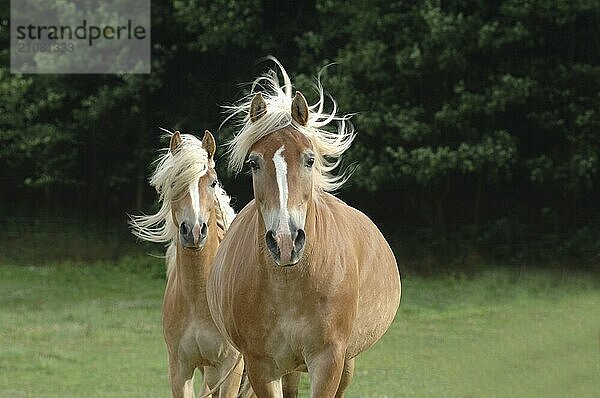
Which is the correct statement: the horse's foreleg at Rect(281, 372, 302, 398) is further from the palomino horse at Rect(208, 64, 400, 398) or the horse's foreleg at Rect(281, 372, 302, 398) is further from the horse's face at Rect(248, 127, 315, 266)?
the horse's face at Rect(248, 127, 315, 266)

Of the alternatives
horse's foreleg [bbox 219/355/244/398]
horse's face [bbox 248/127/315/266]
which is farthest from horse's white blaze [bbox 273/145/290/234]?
horse's foreleg [bbox 219/355/244/398]

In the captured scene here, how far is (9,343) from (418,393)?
567cm

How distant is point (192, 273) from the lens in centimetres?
679

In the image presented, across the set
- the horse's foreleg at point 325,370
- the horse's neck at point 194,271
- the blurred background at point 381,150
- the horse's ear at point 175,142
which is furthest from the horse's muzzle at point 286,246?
the blurred background at point 381,150

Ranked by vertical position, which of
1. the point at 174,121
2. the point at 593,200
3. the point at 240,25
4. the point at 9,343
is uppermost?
A: the point at 240,25

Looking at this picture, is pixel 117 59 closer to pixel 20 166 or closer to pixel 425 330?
pixel 20 166

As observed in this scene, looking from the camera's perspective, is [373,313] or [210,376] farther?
[210,376]

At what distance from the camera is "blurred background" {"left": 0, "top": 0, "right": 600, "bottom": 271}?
17.2m

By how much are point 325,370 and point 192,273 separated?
6.74 ft

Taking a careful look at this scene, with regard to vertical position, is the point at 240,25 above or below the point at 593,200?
above

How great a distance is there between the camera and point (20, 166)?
20.7 m

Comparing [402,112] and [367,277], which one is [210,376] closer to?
[367,277]

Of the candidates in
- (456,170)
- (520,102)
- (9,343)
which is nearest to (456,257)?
(456,170)

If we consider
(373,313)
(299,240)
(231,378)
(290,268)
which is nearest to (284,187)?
(299,240)
